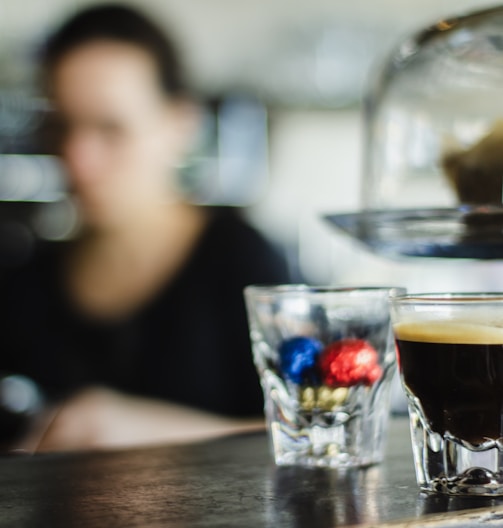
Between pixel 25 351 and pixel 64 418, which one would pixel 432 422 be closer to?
pixel 64 418

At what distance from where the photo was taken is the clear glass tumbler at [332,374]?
2.18 feet

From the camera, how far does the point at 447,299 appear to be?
0.57 m

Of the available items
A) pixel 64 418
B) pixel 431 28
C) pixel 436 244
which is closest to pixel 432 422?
pixel 436 244

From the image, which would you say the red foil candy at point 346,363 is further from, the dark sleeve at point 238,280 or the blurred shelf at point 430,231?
the dark sleeve at point 238,280

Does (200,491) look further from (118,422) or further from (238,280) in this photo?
(238,280)

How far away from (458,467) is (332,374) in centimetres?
13

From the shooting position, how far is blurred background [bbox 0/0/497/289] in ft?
10.4

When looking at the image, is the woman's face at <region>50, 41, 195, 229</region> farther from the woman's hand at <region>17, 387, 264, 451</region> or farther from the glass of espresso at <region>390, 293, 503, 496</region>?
the glass of espresso at <region>390, 293, 503, 496</region>

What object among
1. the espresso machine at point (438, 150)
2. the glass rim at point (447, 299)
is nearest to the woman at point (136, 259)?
the espresso machine at point (438, 150)

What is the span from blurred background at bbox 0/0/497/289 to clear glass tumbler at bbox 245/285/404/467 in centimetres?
232

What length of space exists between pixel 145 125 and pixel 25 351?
46cm

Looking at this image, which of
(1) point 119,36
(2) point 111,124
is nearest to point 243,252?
(2) point 111,124

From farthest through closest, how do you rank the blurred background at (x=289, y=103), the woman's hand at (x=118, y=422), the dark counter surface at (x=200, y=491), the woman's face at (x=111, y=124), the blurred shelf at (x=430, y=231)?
the blurred background at (x=289, y=103)
the woman's face at (x=111, y=124)
the woman's hand at (x=118, y=422)
the blurred shelf at (x=430, y=231)
the dark counter surface at (x=200, y=491)

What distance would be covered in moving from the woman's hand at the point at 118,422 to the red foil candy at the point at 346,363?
63 centimetres
